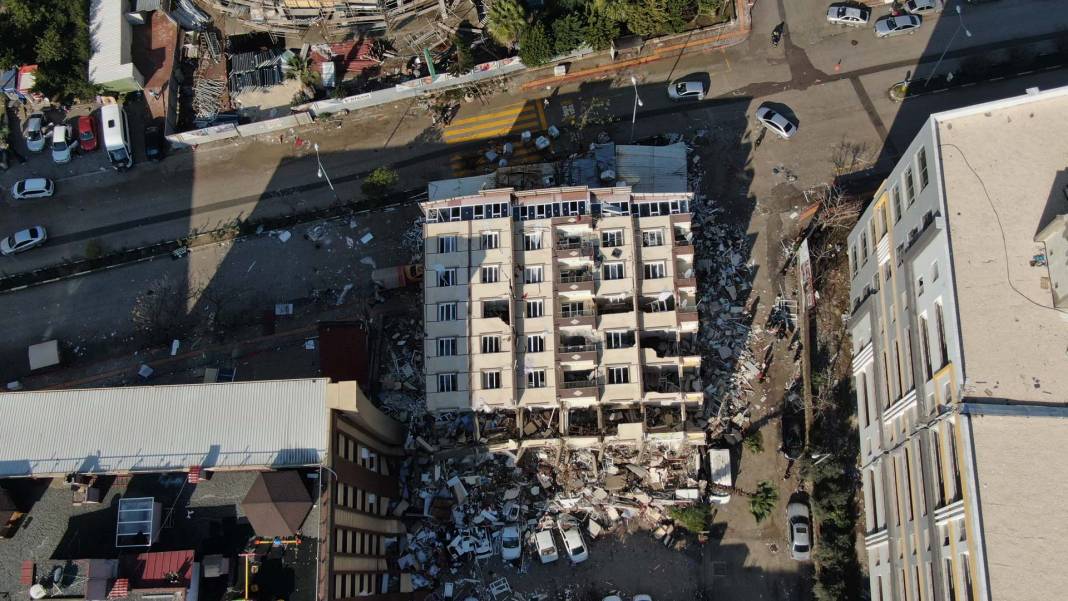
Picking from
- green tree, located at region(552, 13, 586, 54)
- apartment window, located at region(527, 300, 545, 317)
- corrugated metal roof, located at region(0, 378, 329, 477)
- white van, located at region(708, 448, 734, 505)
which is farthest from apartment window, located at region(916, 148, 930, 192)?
corrugated metal roof, located at region(0, 378, 329, 477)

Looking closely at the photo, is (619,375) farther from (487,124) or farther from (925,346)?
(487,124)

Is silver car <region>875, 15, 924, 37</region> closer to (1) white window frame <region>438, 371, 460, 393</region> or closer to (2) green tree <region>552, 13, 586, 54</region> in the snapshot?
(2) green tree <region>552, 13, 586, 54</region>

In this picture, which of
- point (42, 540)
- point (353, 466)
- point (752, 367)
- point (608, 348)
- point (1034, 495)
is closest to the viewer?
point (1034, 495)

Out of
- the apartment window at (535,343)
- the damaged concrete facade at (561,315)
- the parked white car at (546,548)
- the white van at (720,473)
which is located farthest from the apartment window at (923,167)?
the parked white car at (546,548)

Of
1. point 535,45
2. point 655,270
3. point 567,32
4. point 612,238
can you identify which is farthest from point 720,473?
point 567,32

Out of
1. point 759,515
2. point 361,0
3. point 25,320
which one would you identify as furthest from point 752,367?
point 25,320

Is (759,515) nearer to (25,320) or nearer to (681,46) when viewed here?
(681,46)
